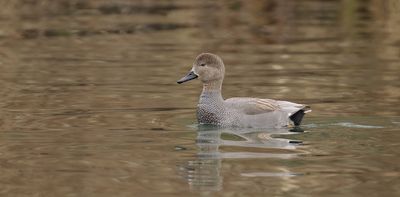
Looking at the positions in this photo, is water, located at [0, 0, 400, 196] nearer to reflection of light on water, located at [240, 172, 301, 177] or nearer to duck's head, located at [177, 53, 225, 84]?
reflection of light on water, located at [240, 172, 301, 177]

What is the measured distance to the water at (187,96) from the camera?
959 cm

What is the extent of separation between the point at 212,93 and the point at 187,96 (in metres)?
1.91

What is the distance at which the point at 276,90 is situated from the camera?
47.6 ft

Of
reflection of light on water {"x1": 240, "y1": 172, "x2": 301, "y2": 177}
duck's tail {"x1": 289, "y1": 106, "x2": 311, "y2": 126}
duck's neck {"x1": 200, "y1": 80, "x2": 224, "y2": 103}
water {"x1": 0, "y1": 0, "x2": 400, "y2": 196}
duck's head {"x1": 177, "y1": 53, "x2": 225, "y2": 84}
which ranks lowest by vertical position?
water {"x1": 0, "y1": 0, "x2": 400, "y2": 196}

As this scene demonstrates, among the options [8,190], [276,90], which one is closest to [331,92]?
[276,90]

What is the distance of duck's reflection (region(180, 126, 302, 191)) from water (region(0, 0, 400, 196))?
0.02 meters

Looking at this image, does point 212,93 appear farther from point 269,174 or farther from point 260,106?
point 269,174

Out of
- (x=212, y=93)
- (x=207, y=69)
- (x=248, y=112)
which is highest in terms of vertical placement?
(x=207, y=69)

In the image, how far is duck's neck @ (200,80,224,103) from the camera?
12.4 meters

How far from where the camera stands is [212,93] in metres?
12.5

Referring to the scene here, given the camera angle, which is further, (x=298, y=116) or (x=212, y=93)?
(x=212, y=93)

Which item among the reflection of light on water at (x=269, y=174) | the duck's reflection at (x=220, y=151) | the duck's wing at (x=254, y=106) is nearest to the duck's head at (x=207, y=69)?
the duck's wing at (x=254, y=106)

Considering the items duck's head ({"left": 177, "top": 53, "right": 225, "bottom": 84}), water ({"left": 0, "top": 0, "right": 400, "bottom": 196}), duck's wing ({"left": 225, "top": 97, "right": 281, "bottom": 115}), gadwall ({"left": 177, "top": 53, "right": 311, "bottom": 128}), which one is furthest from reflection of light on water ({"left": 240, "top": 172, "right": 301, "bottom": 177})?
duck's head ({"left": 177, "top": 53, "right": 225, "bottom": 84})

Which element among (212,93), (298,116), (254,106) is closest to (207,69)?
(212,93)
